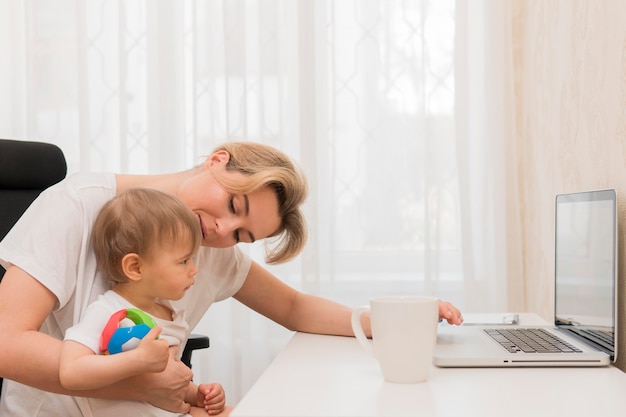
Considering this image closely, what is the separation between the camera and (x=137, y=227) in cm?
118

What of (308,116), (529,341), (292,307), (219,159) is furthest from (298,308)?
(308,116)

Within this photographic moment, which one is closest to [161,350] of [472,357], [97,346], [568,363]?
[97,346]

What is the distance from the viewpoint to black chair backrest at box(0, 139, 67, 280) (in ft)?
5.54

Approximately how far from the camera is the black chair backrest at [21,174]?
169cm

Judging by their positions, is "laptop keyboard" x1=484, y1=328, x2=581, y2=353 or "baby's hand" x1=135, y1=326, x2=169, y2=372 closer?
"baby's hand" x1=135, y1=326, x2=169, y2=372

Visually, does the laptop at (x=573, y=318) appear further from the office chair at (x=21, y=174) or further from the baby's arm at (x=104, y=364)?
the office chair at (x=21, y=174)

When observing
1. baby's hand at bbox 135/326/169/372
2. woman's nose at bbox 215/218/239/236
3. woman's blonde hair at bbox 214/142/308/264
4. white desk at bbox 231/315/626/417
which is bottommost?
white desk at bbox 231/315/626/417

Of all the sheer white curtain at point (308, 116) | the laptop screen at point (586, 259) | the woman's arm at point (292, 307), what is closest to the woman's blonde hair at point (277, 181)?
the woman's arm at point (292, 307)

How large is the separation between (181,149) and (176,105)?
14cm

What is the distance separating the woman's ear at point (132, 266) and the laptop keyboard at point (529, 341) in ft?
1.94

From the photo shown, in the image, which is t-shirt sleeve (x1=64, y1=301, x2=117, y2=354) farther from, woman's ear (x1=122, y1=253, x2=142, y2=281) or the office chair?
the office chair

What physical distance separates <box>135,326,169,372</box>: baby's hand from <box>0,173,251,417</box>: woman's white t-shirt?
18cm

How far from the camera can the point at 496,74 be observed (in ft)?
7.30

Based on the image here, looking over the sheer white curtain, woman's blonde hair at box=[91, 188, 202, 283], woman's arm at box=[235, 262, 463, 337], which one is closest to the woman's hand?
woman's arm at box=[235, 262, 463, 337]
